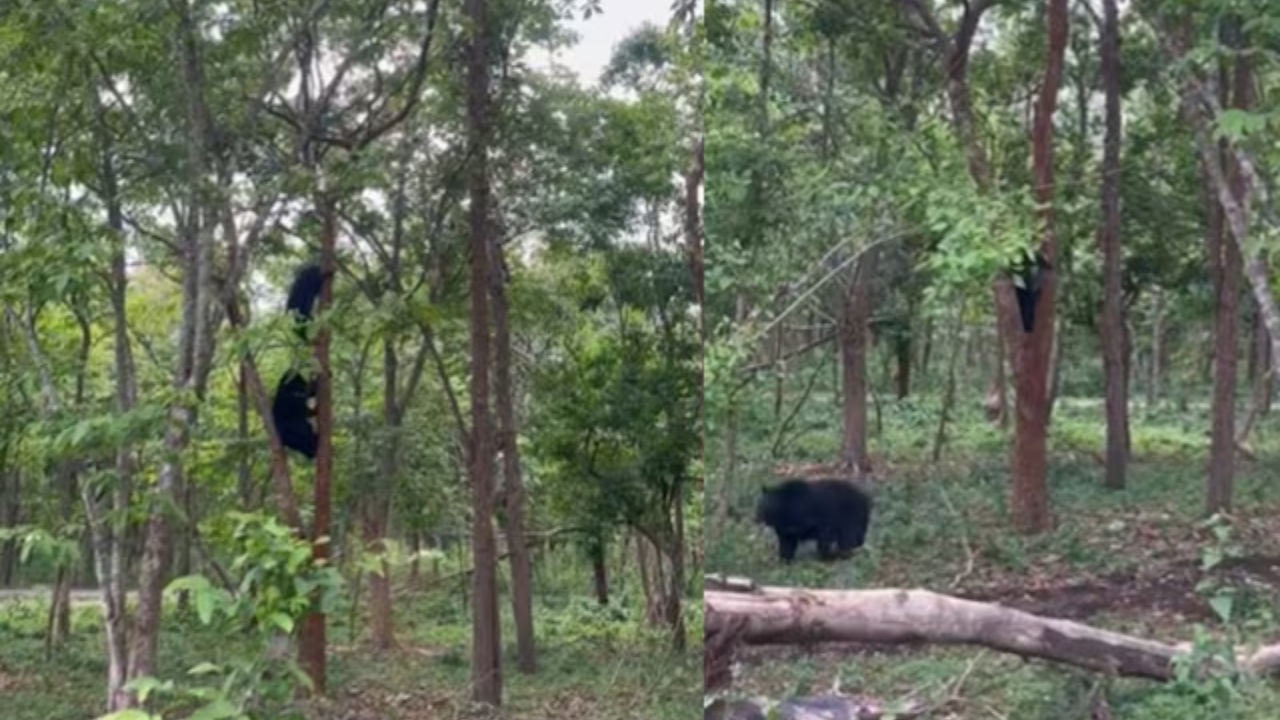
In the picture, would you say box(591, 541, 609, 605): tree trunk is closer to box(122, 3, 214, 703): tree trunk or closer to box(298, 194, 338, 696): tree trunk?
box(298, 194, 338, 696): tree trunk

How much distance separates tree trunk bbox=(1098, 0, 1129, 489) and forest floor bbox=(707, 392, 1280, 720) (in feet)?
0.07

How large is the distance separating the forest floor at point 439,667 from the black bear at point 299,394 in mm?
279

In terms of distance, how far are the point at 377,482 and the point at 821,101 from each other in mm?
892

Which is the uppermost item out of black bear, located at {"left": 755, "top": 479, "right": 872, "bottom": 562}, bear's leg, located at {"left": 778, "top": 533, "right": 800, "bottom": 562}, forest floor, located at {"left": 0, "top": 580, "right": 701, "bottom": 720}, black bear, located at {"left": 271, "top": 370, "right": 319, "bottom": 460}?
black bear, located at {"left": 271, "top": 370, "right": 319, "bottom": 460}

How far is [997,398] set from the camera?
1774mm

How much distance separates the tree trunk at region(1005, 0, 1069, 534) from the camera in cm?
176

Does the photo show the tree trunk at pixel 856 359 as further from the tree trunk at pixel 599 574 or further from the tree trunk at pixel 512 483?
the tree trunk at pixel 512 483

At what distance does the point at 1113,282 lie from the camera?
1751 millimetres

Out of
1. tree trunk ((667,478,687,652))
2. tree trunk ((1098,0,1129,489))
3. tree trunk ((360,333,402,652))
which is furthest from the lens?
tree trunk ((360,333,402,652))

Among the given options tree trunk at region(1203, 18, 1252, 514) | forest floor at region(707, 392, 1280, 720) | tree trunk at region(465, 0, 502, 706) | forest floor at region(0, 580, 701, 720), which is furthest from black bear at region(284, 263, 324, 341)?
tree trunk at region(1203, 18, 1252, 514)

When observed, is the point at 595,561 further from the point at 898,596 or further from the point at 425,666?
the point at 898,596

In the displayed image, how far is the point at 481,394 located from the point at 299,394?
28 cm

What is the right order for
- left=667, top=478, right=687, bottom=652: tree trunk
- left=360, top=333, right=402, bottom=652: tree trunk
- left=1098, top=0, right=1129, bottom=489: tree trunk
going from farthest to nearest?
left=360, top=333, right=402, bottom=652: tree trunk, left=667, top=478, right=687, bottom=652: tree trunk, left=1098, top=0, right=1129, bottom=489: tree trunk

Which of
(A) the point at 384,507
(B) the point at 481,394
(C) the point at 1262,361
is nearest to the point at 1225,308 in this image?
(C) the point at 1262,361
